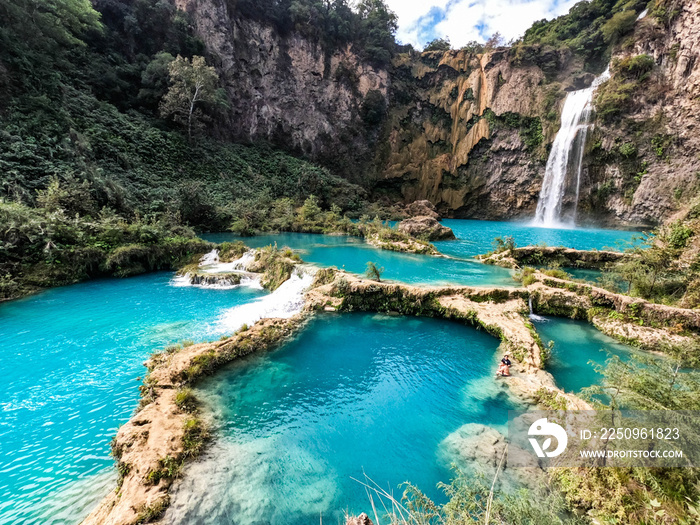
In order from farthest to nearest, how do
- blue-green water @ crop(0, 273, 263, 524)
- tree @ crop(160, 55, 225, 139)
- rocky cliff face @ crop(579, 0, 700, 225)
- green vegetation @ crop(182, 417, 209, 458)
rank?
tree @ crop(160, 55, 225, 139) < rocky cliff face @ crop(579, 0, 700, 225) < green vegetation @ crop(182, 417, 209, 458) < blue-green water @ crop(0, 273, 263, 524)

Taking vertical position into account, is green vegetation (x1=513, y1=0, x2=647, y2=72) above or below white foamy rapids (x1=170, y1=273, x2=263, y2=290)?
above

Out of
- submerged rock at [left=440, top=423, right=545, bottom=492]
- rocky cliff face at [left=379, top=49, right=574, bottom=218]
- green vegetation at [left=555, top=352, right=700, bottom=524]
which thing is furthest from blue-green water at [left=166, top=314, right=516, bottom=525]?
rocky cliff face at [left=379, top=49, right=574, bottom=218]

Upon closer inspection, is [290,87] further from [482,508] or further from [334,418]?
[482,508]

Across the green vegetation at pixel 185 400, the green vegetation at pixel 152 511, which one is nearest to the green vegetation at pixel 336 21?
the green vegetation at pixel 185 400

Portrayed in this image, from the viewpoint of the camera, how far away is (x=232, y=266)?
16.1 meters

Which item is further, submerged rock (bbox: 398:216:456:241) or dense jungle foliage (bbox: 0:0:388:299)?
submerged rock (bbox: 398:216:456:241)

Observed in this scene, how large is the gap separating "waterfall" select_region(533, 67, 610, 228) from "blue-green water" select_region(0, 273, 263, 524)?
35392 mm

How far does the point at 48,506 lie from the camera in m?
4.12

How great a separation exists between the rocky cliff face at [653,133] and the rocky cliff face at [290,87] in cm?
2795

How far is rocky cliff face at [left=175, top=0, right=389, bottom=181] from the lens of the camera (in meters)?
36.3

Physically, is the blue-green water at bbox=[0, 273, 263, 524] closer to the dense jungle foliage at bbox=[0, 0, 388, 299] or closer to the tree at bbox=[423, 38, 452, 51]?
the dense jungle foliage at bbox=[0, 0, 388, 299]
